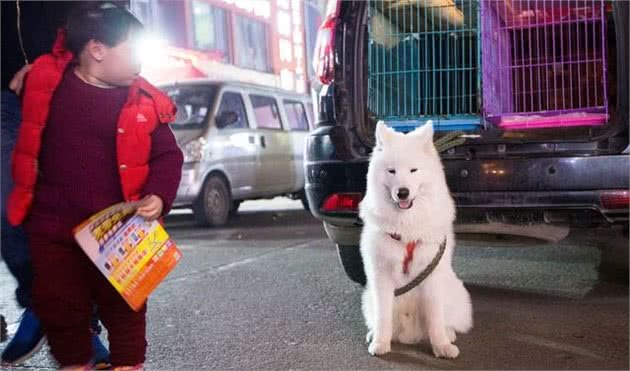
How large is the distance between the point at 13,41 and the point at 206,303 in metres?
2.04

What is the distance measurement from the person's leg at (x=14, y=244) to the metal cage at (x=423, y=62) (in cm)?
202

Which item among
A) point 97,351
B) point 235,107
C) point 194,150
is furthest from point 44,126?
point 235,107

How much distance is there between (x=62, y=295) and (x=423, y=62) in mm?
2814

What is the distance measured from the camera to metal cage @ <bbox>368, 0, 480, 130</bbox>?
13.0 feet

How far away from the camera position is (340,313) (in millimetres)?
3789

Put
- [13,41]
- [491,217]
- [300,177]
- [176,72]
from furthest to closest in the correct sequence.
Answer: [176,72] → [300,177] → [491,217] → [13,41]

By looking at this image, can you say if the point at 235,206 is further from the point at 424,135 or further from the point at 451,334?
the point at 424,135

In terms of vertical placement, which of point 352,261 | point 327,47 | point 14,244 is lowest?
point 352,261

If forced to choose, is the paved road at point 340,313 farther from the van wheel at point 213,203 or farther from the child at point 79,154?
the van wheel at point 213,203

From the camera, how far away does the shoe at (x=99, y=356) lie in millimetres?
2587

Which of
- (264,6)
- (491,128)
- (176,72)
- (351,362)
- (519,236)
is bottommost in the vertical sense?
(351,362)

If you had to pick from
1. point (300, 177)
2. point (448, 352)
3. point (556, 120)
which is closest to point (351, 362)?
point (448, 352)

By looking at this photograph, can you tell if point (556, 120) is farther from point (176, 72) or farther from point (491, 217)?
point (176, 72)

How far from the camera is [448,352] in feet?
9.73
